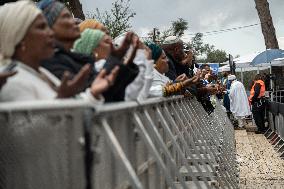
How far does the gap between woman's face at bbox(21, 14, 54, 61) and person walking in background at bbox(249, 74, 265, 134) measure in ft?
52.8

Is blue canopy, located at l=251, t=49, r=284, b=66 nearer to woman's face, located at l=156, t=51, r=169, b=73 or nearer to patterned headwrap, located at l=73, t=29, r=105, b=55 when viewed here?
woman's face, located at l=156, t=51, r=169, b=73

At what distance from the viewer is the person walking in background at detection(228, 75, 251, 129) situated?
19.8 metres

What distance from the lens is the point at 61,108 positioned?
1938 mm

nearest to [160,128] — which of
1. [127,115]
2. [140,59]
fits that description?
[140,59]

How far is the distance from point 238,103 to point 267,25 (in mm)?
5013

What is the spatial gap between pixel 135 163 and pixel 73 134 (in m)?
1.43

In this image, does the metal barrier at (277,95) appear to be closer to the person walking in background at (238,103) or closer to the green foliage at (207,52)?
the person walking in background at (238,103)

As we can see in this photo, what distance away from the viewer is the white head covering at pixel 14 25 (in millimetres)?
2609

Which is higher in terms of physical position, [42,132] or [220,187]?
[42,132]

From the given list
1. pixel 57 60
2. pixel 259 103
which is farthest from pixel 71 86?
pixel 259 103

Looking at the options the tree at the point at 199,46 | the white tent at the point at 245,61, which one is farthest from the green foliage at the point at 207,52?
the white tent at the point at 245,61

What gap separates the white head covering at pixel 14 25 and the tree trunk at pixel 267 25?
21598mm

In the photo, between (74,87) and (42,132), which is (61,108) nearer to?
(42,132)

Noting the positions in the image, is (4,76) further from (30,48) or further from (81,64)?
(81,64)
